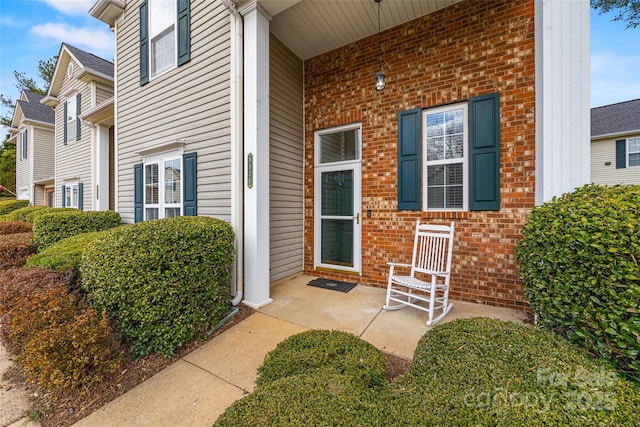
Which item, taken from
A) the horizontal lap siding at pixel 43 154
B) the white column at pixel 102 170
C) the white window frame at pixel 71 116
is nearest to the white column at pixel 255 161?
the white column at pixel 102 170

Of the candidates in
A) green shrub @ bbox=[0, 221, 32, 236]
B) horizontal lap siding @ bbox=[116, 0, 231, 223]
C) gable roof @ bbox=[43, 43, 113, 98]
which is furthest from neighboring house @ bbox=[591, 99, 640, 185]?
green shrub @ bbox=[0, 221, 32, 236]

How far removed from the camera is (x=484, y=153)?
11.2ft

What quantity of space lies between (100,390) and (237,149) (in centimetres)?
291

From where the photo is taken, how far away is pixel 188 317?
8.67 ft

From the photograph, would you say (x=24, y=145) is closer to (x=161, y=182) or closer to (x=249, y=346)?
(x=161, y=182)

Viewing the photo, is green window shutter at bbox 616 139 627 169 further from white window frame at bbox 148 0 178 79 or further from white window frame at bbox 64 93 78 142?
white window frame at bbox 64 93 78 142

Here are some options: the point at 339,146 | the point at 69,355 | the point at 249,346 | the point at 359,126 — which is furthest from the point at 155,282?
the point at 359,126

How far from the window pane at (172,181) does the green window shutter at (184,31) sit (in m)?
1.81

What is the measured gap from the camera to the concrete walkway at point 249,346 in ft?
6.21

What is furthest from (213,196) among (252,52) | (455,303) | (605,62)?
(605,62)

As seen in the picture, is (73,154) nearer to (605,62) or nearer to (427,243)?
(427,243)

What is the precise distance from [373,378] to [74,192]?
37.1 feet

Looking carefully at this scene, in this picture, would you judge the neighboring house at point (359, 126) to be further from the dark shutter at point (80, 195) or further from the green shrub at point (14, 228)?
the dark shutter at point (80, 195)

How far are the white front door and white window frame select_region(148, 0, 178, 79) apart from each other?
3.15 meters
